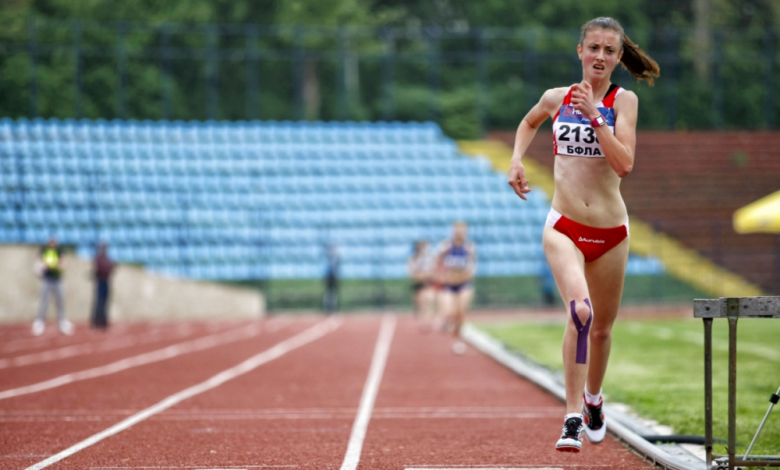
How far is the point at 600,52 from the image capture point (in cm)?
535

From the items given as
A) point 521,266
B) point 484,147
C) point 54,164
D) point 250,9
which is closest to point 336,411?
point 521,266

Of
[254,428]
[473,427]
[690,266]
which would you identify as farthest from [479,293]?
[254,428]

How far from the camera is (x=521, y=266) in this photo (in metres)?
29.8

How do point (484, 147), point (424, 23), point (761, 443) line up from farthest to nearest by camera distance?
point (424, 23)
point (484, 147)
point (761, 443)

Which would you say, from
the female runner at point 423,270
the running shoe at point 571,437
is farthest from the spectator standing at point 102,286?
the running shoe at point 571,437

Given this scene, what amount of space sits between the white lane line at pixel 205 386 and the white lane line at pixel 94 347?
2622 millimetres

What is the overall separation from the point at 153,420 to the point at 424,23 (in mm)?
46937

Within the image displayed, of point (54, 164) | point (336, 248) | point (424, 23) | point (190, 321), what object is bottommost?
point (190, 321)

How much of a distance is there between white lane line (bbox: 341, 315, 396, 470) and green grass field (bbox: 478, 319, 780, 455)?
202cm

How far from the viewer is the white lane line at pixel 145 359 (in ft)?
34.9

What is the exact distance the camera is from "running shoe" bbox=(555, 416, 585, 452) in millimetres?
5125

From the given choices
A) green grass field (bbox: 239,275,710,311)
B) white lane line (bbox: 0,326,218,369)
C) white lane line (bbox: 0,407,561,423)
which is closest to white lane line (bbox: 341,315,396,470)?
white lane line (bbox: 0,407,561,423)

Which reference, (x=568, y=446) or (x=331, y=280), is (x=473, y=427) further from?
(x=331, y=280)

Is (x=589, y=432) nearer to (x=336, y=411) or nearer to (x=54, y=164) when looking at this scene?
(x=336, y=411)
